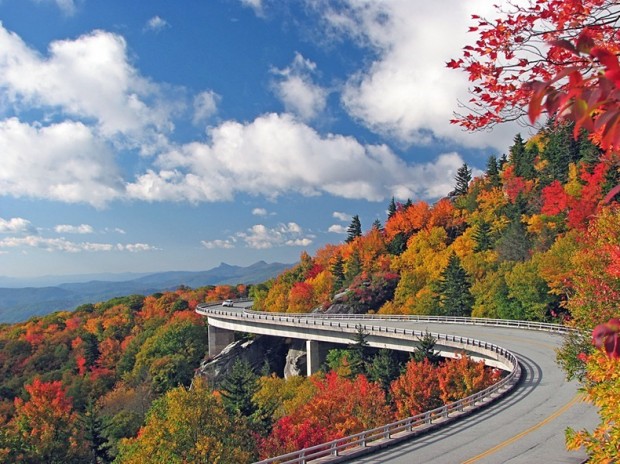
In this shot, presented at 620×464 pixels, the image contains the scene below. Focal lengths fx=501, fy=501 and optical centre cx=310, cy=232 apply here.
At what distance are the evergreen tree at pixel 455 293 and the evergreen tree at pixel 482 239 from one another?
12.9 meters

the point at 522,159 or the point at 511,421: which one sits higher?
the point at 522,159

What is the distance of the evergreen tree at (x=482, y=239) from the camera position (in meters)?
78.8

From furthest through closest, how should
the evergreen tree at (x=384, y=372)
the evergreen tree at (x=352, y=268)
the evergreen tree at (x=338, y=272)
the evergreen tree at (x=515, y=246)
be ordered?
the evergreen tree at (x=338, y=272) → the evergreen tree at (x=352, y=268) → the evergreen tree at (x=515, y=246) → the evergreen tree at (x=384, y=372)

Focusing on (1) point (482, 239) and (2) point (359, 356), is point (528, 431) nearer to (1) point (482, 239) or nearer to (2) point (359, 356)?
(2) point (359, 356)

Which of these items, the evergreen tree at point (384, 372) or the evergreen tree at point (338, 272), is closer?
the evergreen tree at point (384, 372)

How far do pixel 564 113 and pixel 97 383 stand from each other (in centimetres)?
8330

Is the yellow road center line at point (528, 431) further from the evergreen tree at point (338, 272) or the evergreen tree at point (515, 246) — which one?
the evergreen tree at point (338, 272)

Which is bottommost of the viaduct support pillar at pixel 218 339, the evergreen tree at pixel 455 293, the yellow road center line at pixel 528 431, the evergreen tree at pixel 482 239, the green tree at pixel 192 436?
the viaduct support pillar at pixel 218 339

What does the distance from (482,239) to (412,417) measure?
63306mm

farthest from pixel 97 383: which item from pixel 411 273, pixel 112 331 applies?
pixel 411 273

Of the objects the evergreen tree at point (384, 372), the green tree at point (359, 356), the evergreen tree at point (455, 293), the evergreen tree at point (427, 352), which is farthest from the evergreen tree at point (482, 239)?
the evergreen tree at point (427, 352)

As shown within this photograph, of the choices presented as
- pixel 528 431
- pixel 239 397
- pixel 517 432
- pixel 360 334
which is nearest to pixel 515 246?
pixel 360 334

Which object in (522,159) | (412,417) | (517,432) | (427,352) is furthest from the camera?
(522,159)

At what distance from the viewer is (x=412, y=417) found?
20781mm
